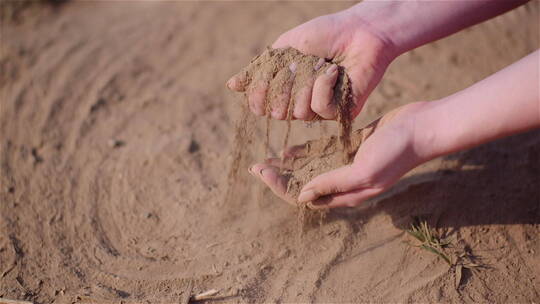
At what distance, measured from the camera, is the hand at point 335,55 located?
2377mm

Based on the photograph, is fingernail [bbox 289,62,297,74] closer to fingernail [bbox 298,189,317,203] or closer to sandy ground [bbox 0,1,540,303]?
fingernail [bbox 298,189,317,203]

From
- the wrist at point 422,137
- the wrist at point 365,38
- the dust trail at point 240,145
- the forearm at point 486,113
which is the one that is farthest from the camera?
the dust trail at point 240,145

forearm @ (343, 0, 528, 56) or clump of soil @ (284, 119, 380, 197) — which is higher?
forearm @ (343, 0, 528, 56)

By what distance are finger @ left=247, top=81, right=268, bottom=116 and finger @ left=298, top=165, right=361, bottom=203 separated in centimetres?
47

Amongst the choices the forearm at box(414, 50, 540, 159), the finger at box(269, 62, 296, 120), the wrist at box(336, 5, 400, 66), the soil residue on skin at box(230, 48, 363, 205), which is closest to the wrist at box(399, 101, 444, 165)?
the forearm at box(414, 50, 540, 159)

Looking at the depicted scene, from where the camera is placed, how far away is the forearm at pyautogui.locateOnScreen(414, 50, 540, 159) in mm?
1908

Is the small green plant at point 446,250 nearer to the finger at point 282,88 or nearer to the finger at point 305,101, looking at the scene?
the finger at point 305,101

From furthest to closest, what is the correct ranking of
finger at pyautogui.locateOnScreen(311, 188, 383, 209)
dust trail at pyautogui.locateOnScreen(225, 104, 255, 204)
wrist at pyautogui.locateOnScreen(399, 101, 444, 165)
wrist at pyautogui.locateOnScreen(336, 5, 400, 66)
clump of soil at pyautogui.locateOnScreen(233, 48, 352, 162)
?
dust trail at pyautogui.locateOnScreen(225, 104, 255, 204) < wrist at pyautogui.locateOnScreen(336, 5, 400, 66) < clump of soil at pyautogui.locateOnScreen(233, 48, 352, 162) < finger at pyautogui.locateOnScreen(311, 188, 383, 209) < wrist at pyautogui.locateOnScreen(399, 101, 444, 165)

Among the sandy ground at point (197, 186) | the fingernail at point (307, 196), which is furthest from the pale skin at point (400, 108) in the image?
the sandy ground at point (197, 186)

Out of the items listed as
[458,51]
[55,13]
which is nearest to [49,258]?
[55,13]

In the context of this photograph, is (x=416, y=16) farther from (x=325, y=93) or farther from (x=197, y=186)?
(x=197, y=186)

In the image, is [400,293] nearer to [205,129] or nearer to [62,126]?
[205,129]

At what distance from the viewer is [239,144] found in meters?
2.77

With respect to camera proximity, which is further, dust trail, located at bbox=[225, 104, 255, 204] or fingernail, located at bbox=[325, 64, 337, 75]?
dust trail, located at bbox=[225, 104, 255, 204]
